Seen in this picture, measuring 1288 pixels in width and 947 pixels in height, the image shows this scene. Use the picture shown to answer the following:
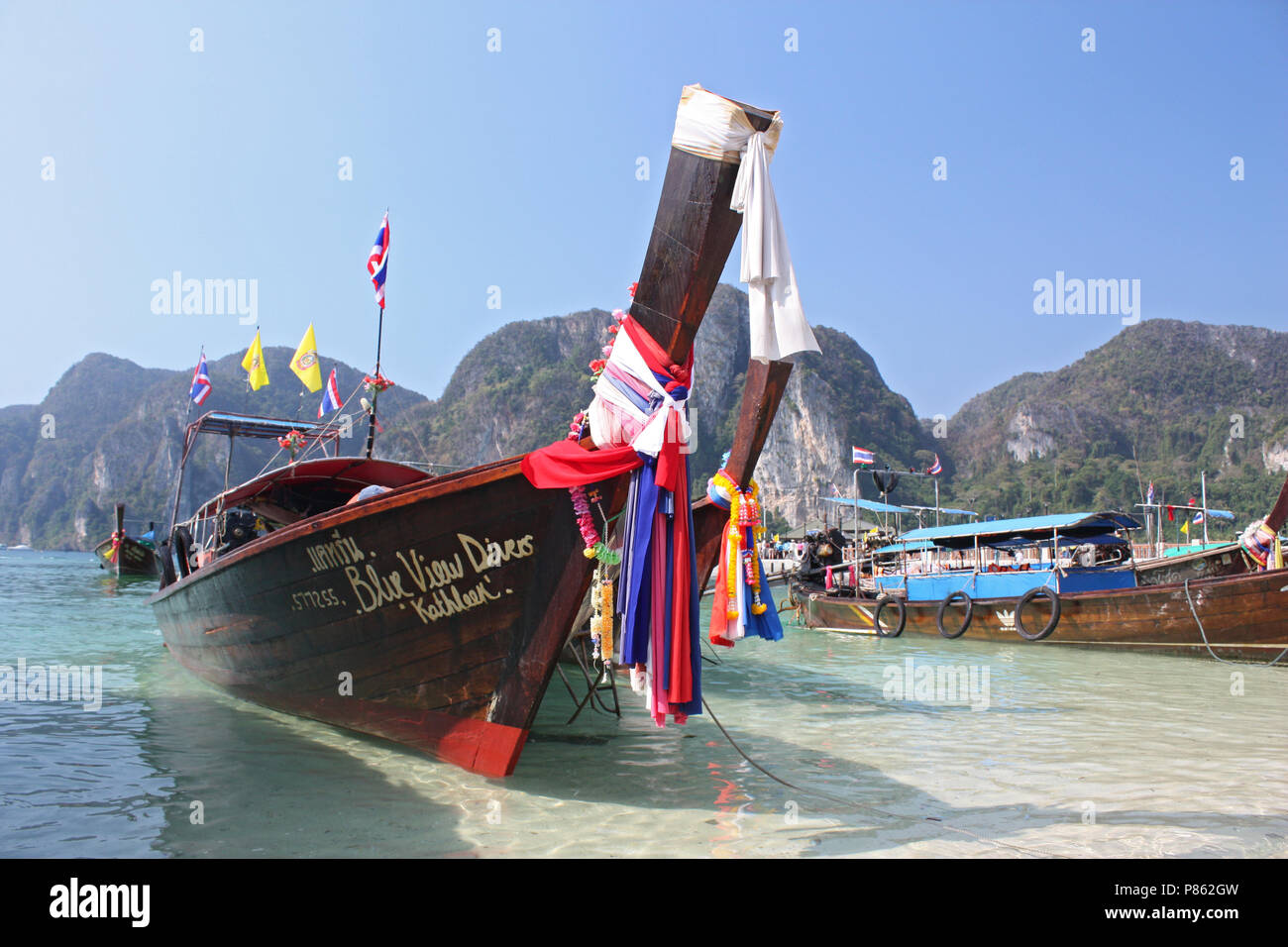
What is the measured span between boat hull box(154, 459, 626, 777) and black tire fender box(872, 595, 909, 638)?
12.2 m

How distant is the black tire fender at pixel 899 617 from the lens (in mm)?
15195

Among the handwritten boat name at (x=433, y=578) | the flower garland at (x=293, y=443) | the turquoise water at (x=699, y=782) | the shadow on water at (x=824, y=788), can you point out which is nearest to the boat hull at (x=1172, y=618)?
the turquoise water at (x=699, y=782)

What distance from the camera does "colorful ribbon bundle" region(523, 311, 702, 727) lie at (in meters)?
3.49

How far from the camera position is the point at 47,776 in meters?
4.55

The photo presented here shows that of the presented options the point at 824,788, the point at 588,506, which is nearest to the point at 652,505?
the point at 588,506

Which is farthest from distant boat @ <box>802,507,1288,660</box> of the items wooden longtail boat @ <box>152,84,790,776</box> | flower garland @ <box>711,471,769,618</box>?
wooden longtail boat @ <box>152,84,790,776</box>

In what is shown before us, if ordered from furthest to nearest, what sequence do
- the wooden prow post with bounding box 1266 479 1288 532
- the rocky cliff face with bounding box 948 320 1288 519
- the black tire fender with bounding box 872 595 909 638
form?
1. the rocky cliff face with bounding box 948 320 1288 519
2. the black tire fender with bounding box 872 595 909 638
3. the wooden prow post with bounding box 1266 479 1288 532

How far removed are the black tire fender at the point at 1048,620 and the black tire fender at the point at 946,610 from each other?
86 cm

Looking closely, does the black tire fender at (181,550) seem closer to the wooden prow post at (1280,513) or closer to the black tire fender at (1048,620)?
the black tire fender at (1048,620)

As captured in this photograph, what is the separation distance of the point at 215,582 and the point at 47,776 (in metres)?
1.90

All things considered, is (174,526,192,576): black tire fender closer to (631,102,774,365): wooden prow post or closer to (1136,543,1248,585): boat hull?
(631,102,774,365): wooden prow post

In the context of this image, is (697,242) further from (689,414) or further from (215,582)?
(215,582)

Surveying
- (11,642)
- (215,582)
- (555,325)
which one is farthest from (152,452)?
(215,582)

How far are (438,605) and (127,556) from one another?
36544mm
